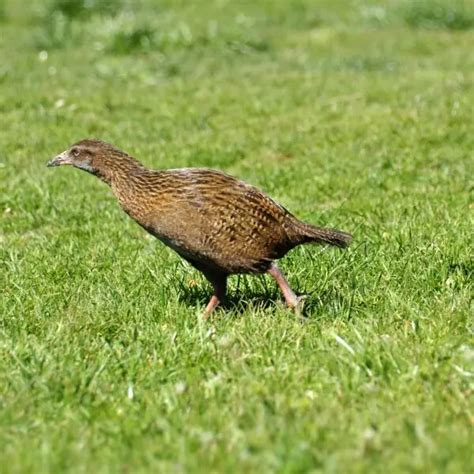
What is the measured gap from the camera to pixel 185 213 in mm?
5422

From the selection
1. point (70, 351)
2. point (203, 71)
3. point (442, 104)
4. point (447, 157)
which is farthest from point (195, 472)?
point (203, 71)

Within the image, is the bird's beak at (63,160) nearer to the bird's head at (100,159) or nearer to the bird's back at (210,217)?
the bird's head at (100,159)

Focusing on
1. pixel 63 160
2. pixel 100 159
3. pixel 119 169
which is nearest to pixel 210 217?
pixel 119 169

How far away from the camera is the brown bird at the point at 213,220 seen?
17.8ft

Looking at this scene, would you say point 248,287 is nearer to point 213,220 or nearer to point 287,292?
point 287,292

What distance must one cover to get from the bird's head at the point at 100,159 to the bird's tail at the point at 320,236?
3.17 feet

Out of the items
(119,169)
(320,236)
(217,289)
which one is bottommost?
(217,289)

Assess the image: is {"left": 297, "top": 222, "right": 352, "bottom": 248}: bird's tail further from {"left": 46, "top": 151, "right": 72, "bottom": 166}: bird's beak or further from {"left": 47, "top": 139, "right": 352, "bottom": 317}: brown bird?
{"left": 46, "top": 151, "right": 72, "bottom": 166}: bird's beak

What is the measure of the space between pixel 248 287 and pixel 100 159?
1.20 m

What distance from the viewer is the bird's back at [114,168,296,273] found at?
5426mm

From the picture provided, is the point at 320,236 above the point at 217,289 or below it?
above

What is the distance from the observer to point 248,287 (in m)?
6.41

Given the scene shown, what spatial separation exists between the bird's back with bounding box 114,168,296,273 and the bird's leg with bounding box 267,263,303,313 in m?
0.07

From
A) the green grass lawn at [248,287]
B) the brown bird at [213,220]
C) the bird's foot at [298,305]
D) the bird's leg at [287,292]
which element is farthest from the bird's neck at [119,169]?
the bird's foot at [298,305]
